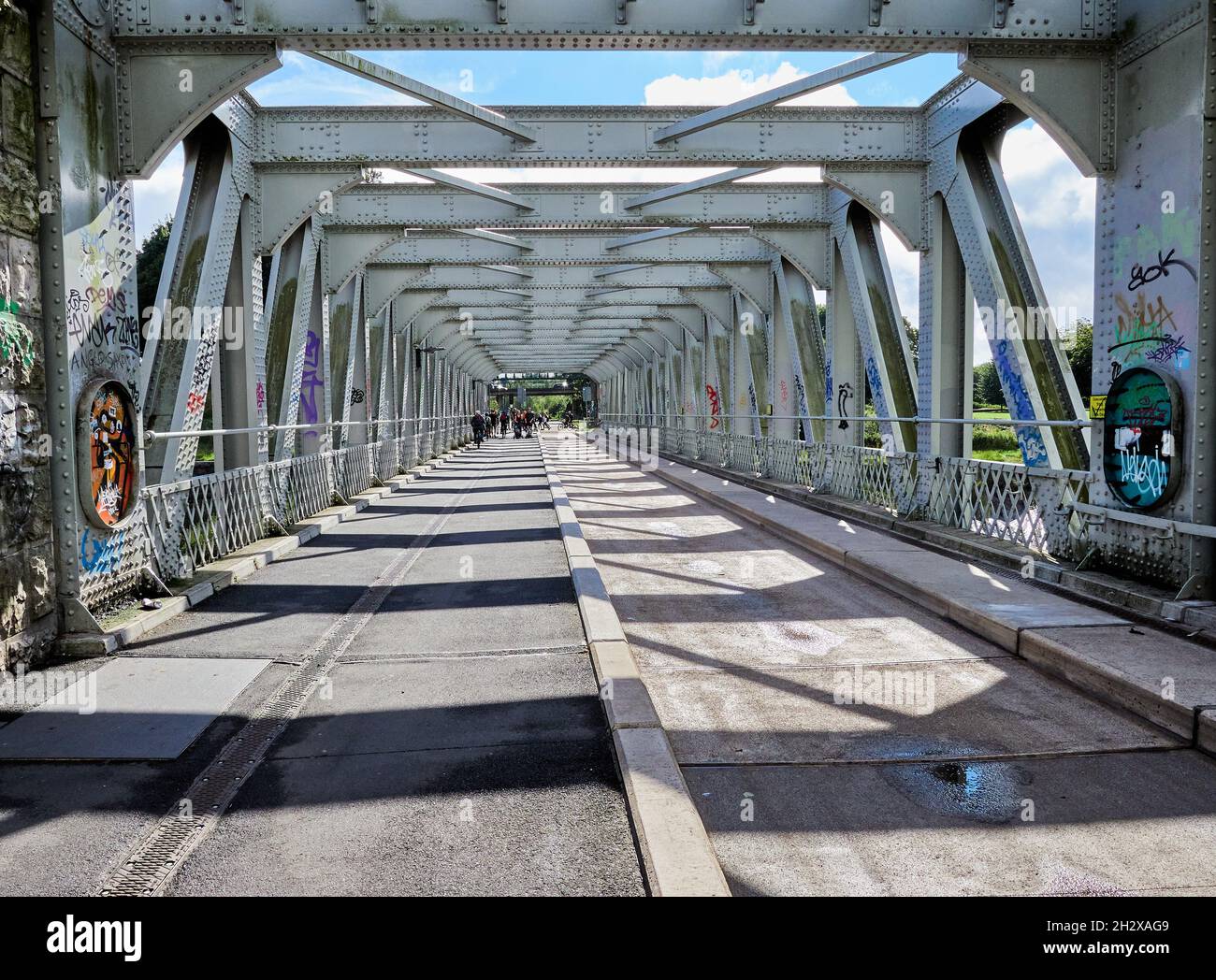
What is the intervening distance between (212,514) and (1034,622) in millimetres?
8008

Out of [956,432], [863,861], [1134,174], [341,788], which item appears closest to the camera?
[863,861]

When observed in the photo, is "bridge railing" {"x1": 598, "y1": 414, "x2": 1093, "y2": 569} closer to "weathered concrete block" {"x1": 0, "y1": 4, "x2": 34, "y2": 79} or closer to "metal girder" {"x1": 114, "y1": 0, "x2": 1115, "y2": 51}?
"metal girder" {"x1": 114, "y1": 0, "x2": 1115, "y2": 51}

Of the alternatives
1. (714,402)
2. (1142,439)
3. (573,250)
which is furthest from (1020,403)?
(714,402)

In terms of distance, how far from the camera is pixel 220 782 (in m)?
4.59

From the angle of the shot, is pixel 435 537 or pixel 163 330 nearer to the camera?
pixel 163 330

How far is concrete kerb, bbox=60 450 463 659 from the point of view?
6863mm

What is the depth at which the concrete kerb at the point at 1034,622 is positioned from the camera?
16.8 ft

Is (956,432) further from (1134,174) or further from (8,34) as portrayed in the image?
(8,34)

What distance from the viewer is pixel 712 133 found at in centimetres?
1297

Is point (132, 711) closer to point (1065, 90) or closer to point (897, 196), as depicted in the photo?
point (1065, 90)

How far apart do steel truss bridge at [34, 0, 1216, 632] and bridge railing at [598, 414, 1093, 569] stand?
0.16 ft
